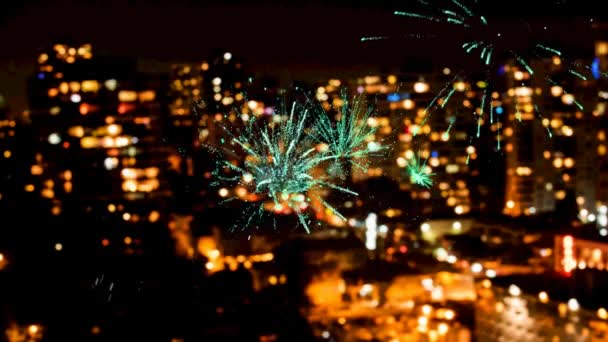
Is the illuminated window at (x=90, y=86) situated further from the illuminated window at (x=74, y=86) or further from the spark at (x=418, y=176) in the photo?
the spark at (x=418, y=176)

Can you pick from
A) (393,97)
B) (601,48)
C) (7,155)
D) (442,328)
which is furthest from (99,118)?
(442,328)

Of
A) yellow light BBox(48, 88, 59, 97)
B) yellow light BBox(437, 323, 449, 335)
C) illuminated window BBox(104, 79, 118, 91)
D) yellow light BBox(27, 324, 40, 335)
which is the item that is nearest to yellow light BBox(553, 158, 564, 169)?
yellow light BBox(437, 323, 449, 335)

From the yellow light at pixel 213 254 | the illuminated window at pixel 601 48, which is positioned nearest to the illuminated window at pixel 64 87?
the yellow light at pixel 213 254

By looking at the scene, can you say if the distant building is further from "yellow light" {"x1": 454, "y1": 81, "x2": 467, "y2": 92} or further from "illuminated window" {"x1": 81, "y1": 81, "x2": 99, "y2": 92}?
"illuminated window" {"x1": 81, "y1": 81, "x2": 99, "y2": 92}

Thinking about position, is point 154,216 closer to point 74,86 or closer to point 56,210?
point 56,210

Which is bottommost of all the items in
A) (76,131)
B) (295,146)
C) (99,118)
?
(295,146)

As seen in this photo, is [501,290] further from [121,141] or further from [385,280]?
[121,141]
